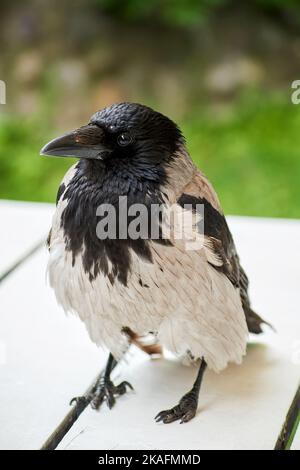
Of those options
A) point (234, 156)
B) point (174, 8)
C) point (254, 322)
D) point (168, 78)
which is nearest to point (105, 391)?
point (254, 322)

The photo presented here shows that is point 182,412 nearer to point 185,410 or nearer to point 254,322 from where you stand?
point 185,410

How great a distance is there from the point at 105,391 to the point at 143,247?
0.33 meters

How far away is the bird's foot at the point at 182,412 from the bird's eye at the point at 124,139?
18.4 inches

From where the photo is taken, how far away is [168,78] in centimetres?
379

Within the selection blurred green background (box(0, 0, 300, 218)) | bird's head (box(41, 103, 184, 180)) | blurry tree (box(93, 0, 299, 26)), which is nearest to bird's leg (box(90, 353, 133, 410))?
bird's head (box(41, 103, 184, 180))

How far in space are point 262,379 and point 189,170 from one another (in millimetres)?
442

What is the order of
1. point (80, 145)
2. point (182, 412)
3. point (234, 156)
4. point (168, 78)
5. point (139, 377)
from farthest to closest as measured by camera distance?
point (168, 78)
point (234, 156)
point (139, 377)
point (182, 412)
point (80, 145)

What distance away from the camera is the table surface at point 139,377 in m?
1.45

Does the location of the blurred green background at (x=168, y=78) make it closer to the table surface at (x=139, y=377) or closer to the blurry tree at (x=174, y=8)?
the blurry tree at (x=174, y=8)

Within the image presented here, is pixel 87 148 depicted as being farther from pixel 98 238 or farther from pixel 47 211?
pixel 47 211

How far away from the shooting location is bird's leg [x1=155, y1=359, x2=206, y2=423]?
1497 mm

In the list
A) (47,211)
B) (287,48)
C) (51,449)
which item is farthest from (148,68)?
(51,449)

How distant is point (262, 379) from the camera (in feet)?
5.31

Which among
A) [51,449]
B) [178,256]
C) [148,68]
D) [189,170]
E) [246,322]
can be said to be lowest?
[51,449]
